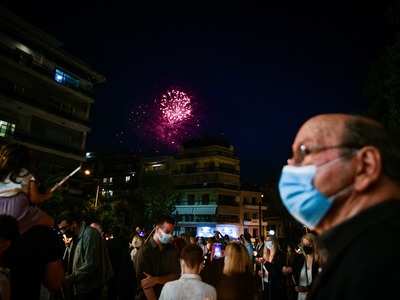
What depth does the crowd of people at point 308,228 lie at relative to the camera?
102 centimetres

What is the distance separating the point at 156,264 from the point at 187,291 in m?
1.32

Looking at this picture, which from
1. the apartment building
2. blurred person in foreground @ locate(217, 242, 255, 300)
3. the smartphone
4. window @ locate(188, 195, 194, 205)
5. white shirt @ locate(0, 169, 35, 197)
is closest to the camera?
white shirt @ locate(0, 169, 35, 197)

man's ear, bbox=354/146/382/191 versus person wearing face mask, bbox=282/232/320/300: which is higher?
man's ear, bbox=354/146/382/191

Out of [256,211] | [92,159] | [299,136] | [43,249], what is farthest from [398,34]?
[92,159]

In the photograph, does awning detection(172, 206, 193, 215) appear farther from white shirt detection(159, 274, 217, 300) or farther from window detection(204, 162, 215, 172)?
white shirt detection(159, 274, 217, 300)

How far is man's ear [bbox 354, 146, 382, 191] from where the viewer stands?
1.27 metres

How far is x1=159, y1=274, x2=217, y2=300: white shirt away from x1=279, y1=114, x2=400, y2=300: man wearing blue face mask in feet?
8.61

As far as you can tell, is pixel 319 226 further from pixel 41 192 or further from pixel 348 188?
pixel 41 192

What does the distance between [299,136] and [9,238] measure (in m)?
2.44

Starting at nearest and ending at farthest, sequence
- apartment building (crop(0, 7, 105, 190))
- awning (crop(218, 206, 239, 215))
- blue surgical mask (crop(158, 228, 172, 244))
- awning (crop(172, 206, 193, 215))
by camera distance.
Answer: blue surgical mask (crop(158, 228, 172, 244)) < apartment building (crop(0, 7, 105, 190)) < awning (crop(218, 206, 239, 215)) < awning (crop(172, 206, 193, 215))

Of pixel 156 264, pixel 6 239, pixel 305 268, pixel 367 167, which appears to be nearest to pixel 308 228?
pixel 367 167

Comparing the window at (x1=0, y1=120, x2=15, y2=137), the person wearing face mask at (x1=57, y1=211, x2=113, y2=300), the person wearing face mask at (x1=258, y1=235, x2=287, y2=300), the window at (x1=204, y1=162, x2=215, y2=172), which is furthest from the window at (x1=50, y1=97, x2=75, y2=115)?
the window at (x1=204, y1=162, x2=215, y2=172)

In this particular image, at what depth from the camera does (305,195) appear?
144cm

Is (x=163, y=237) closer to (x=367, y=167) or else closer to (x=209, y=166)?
(x=367, y=167)
